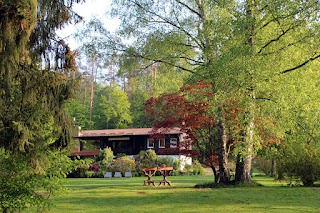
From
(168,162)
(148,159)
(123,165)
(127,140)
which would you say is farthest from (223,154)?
(127,140)

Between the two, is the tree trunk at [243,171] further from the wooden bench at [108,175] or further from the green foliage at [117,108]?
the green foliage at [117,108]

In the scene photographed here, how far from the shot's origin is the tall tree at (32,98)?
Result: 29.0 ft

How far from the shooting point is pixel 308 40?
17062 mm

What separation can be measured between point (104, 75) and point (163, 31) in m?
51.2

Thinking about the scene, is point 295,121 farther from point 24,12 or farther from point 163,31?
point 24,12

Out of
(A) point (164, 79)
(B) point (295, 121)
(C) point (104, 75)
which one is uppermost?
(C) point (104, 75)


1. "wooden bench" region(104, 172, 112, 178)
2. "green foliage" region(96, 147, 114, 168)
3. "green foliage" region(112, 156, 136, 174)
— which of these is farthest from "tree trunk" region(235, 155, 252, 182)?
"green foliage" region(96, 147, 114, 168)

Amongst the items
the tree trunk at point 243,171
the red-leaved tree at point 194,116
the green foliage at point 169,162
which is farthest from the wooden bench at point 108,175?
the tree trunk at point 243,171

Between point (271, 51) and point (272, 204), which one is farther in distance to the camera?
point (271, 51)

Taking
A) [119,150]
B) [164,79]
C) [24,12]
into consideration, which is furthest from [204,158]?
[119,150]

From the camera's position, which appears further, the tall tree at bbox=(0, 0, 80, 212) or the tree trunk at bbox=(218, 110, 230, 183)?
the tree trunk at bbox=(218, 110, 230, 183)

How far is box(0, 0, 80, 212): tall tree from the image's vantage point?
29.0 feet

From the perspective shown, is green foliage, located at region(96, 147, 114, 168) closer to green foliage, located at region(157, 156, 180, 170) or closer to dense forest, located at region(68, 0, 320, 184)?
green foliage, located at region(157, 156, 180, 170)

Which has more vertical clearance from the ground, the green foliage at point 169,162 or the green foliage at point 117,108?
the green foliage at point 117,108
